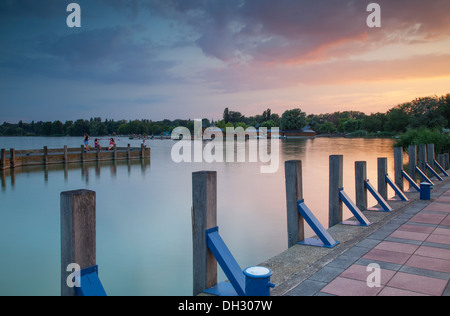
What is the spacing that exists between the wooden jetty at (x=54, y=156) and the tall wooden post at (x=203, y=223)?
79.5 feet

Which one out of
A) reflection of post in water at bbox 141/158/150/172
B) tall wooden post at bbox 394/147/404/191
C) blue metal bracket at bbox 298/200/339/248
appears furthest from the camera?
reflection of post in water at bbox 141/158/150/172

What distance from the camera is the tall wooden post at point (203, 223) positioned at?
3604 millimetres

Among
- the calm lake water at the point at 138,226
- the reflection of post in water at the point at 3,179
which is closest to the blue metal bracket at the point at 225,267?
the calm lake water at the point at 138,226

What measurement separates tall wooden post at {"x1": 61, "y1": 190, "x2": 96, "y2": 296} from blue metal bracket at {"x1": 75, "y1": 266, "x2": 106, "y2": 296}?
0.04m

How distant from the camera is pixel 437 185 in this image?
11375mm

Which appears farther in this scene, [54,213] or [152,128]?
[152,128]

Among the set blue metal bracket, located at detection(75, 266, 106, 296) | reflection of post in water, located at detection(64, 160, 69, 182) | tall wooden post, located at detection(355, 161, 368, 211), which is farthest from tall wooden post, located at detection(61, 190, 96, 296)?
reflection of post in water, located at detection(64, 160, 69, 182)

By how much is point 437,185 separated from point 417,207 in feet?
14.3

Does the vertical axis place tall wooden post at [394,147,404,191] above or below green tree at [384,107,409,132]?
below

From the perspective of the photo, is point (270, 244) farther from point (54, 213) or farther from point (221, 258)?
point (54, 213)

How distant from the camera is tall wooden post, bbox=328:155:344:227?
20.3 feet

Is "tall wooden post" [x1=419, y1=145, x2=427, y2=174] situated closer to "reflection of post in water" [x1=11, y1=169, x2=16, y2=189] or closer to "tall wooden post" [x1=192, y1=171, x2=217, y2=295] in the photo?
"tall wooden post" [x1=192, y1=171, x2=217, y2=295]

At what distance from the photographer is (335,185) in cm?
624

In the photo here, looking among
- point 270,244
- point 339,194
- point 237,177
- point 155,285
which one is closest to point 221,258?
point 339,194
